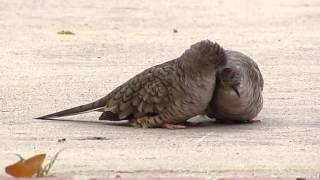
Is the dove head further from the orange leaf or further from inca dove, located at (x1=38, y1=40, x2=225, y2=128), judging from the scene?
the orange leaf

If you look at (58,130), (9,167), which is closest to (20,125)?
(58,130)

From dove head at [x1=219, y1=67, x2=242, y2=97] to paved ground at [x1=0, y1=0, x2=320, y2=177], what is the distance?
32 cm

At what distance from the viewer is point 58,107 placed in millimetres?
8211

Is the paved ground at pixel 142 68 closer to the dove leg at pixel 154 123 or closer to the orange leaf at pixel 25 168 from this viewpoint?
the dove leg at pixel 154 123

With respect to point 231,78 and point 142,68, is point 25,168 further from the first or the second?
point 142,68

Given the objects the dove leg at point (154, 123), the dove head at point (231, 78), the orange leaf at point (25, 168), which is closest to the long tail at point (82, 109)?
the dove leg at point (154, 123)

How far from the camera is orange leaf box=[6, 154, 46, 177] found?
18.1 feet

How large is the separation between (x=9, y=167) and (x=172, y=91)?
1.96 m

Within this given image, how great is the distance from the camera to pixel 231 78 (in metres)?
7.17

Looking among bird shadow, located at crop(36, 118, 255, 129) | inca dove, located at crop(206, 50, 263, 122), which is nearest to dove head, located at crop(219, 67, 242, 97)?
inca dove, located at crop(206, 50, 263, 122)

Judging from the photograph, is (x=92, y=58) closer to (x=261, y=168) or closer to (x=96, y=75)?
(x=96, y=75)

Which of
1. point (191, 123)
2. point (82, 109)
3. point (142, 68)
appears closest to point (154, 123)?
point (191, 123)

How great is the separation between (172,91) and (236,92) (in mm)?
445

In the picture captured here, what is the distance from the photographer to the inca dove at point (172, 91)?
7152 millimetres
